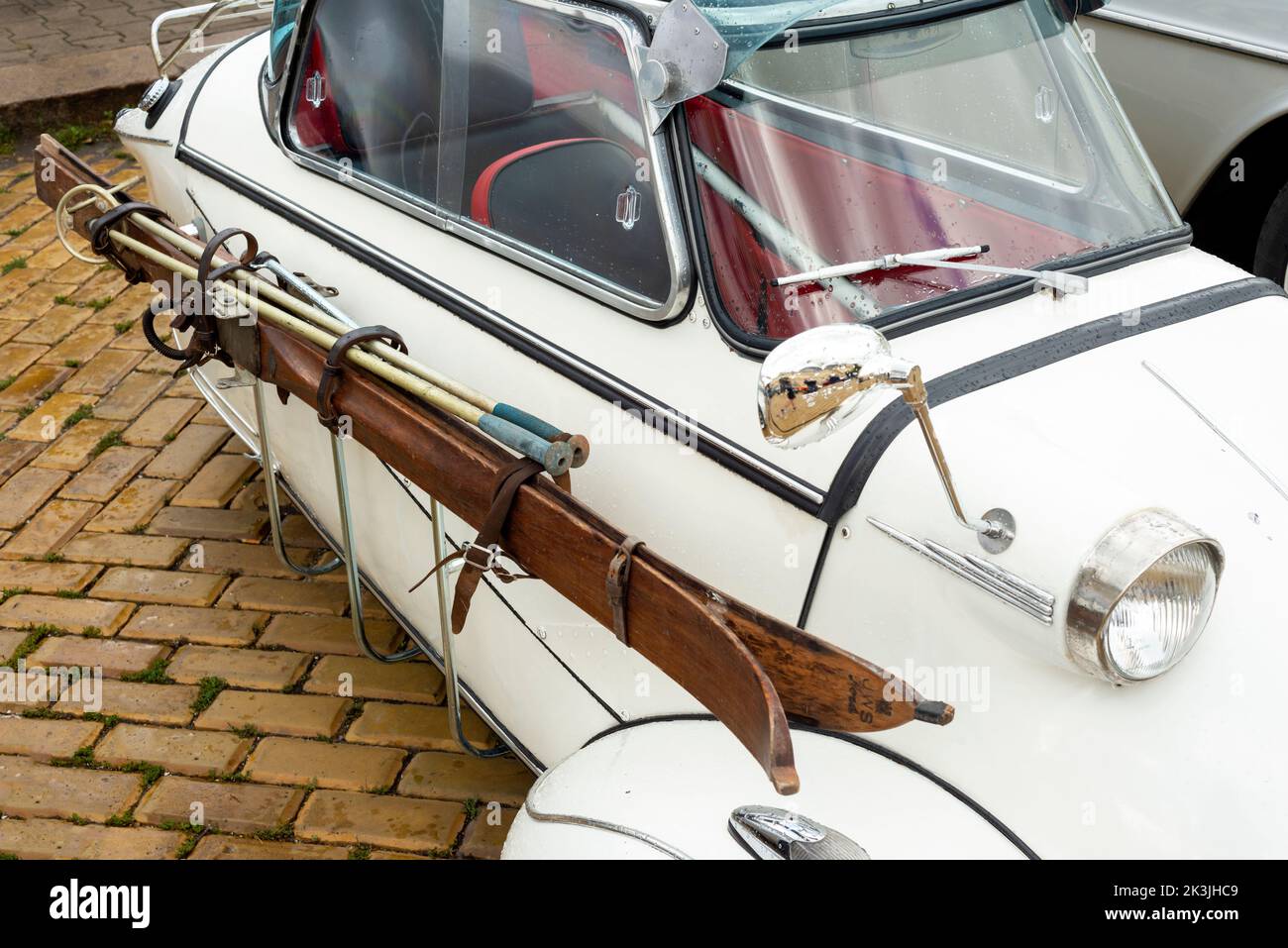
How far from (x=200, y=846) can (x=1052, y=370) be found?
2.17 m

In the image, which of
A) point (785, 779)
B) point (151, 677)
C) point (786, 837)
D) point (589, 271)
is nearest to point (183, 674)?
point (151, 677)

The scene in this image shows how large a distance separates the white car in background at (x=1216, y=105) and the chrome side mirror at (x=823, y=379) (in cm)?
332

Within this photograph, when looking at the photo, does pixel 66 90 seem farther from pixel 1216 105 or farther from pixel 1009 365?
pixel 1009 365

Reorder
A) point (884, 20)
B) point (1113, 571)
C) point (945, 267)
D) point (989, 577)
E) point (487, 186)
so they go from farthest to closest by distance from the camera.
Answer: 1. point (487, 186)
2. point (884, 20)
3. point (945, 267)
4. point (989, 577)
5. point (1113, 571)

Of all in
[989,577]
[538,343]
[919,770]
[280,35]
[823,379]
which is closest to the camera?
[823,379]

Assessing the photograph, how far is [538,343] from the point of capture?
2.44 metres

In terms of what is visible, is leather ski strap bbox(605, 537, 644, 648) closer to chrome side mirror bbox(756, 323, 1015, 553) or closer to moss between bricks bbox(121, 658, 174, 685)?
chrome side mirror bbox(756, 323, 1015, 553)

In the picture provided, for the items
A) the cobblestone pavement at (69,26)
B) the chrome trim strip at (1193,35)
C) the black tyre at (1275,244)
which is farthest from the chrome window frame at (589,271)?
the cobblestone pavement at (69,26)

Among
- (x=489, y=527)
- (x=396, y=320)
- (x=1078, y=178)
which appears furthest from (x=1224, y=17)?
(x=489, y=527)

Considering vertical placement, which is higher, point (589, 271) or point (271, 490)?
point (589, 271)

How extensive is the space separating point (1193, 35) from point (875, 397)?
341 centimetres

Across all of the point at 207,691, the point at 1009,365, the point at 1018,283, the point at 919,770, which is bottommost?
the point at 207,691

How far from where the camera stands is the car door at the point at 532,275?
2139 mm

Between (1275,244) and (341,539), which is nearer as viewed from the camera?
(341,539)
